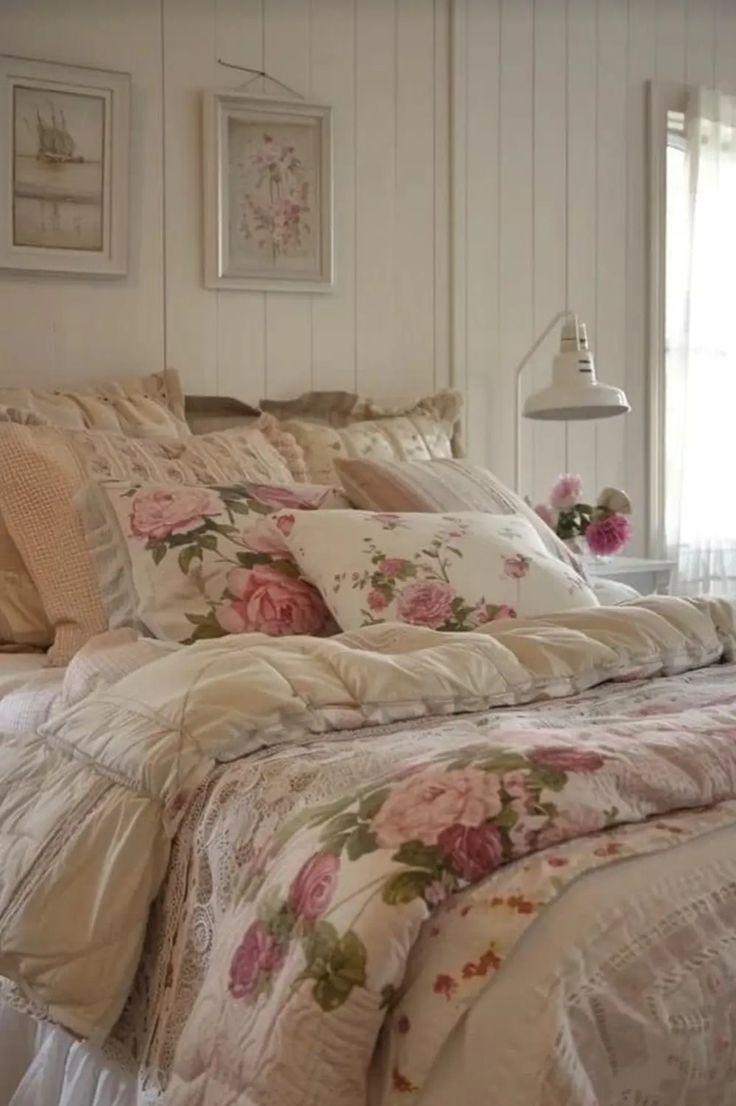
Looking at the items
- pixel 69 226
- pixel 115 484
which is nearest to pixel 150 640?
pixel 115 484

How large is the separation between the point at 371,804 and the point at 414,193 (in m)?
2.22

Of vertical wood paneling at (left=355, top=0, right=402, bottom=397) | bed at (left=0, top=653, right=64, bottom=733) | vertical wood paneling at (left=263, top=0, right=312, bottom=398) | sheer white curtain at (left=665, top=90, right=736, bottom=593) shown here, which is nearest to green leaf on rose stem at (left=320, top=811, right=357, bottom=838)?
bed at (left=0, top=653, right=64, bottom=733)

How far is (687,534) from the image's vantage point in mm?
3340

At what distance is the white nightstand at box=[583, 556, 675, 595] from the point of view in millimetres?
2885

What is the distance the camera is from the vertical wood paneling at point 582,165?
3148 mm

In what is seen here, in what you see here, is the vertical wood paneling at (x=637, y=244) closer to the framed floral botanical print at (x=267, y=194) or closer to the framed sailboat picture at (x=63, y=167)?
the framed floral botanical print at (x=267, y=194)

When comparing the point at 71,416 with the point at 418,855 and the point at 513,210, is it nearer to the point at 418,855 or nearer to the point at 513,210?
the point at 513,210

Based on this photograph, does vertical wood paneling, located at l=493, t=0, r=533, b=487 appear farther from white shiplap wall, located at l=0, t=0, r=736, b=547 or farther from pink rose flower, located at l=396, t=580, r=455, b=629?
pink rose flower, located at l=396, t=580, r=455, b=629

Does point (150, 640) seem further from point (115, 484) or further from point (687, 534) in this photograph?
point (687, 534)

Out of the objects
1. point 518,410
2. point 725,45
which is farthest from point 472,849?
point 725,45

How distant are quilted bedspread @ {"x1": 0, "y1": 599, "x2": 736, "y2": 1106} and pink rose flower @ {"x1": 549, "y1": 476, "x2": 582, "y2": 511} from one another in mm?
1253

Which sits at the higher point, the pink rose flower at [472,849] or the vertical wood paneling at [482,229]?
the vertical wood paneling at [482,229]

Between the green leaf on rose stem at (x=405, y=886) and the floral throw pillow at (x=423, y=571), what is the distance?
84cm

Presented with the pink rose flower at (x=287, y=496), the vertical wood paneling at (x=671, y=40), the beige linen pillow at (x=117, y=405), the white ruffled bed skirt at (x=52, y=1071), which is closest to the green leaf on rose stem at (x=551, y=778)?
the white ruffled bed skirt at (x=52, y=1071)
